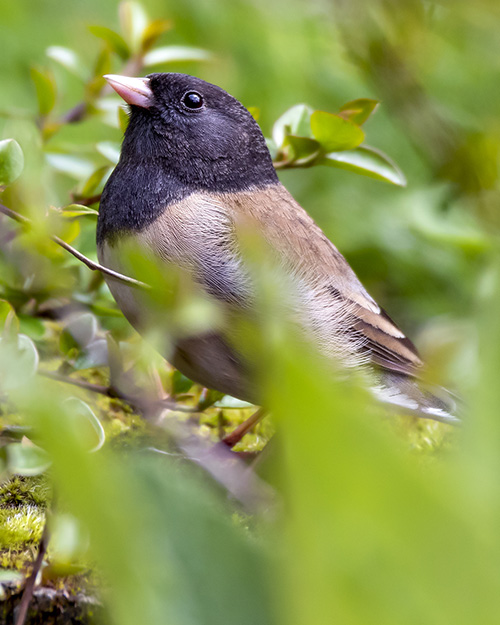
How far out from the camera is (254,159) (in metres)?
1.46

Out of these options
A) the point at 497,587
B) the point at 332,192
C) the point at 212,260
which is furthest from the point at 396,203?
the point at 497,587

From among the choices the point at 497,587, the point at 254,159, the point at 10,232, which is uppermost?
the point at 497,587

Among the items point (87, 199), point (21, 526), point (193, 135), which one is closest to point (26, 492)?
point (21, 526)

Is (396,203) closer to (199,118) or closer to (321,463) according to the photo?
(199,118)

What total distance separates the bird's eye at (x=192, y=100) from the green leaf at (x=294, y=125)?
17 cm

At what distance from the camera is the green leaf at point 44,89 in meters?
1.42

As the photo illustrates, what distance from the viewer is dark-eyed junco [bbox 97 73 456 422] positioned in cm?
121

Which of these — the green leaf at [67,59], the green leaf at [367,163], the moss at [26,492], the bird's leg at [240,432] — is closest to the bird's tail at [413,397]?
the bird's leg at [240,432]

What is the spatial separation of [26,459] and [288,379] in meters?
0.74

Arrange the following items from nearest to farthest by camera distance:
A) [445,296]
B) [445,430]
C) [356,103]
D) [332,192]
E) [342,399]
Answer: [342,399]
[356,103]
[445,430]
[445,296]
[332,192]

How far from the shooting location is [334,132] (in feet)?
4.22

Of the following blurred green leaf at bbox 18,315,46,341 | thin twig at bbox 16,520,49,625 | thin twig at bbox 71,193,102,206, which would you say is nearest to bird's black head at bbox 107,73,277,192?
thin twig at bbox 71,193,102,206

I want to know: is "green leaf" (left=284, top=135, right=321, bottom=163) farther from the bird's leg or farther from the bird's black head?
the bird's leg

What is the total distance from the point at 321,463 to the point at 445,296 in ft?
7.19
